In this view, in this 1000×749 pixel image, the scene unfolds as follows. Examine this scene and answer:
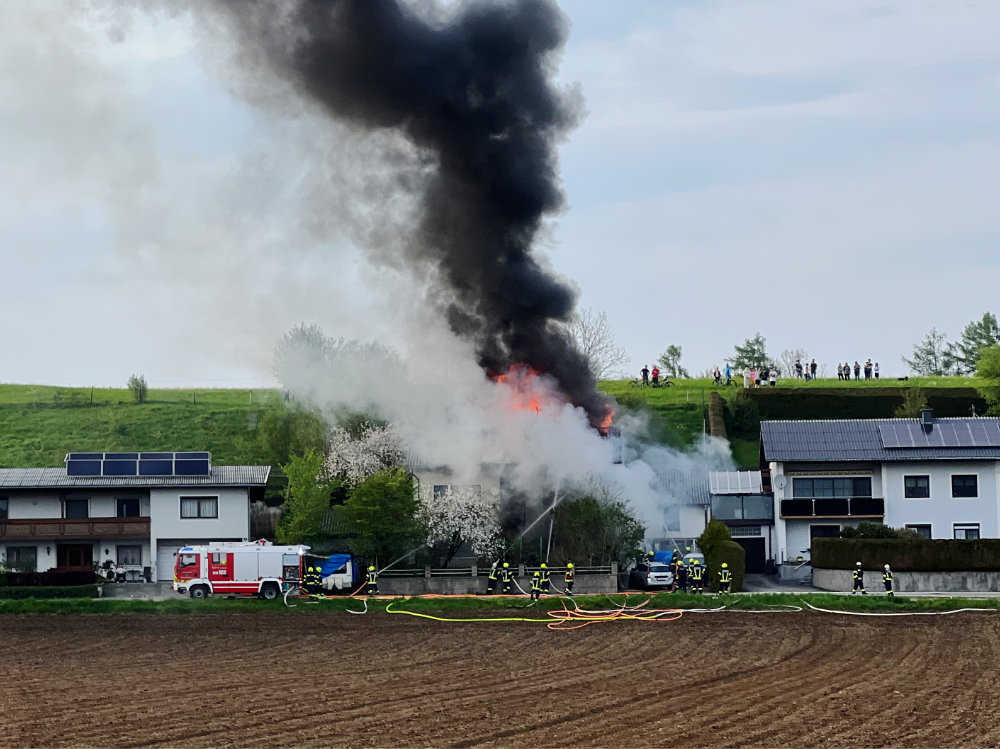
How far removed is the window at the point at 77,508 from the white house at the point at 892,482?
3654cm

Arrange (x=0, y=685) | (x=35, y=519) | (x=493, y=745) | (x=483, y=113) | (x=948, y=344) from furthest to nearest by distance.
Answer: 1. (x=948, y=344)
2. (x=35, y=519)
3. (x=483, y=113)
4. (x=0, y=685)
5. (x=493, y=745)

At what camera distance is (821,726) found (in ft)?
76.3

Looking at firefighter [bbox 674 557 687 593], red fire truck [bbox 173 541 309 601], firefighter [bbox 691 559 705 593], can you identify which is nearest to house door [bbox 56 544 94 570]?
red fire truck [bbox 173 541 309 601]

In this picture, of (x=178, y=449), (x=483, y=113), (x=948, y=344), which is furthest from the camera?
(x=948, y=344)

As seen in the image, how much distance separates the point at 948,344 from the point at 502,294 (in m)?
106

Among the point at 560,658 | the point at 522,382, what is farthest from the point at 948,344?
the point at 560,658

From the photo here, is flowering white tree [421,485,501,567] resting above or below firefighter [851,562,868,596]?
above

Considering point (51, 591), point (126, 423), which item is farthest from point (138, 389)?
point (51, 591)

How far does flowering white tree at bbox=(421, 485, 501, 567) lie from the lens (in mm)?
59562

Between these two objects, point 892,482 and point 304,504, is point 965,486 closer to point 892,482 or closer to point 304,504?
point 892,482

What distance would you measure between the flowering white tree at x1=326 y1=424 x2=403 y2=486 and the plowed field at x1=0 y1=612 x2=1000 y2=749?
101 ft

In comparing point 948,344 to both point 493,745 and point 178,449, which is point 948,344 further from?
point 493,745

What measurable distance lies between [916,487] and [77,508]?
44789 mm

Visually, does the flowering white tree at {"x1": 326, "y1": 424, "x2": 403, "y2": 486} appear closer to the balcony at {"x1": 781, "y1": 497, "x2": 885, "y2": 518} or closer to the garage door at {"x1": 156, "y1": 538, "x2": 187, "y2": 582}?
the garage door at {"x1": 156, "y1": 538, "x2": 187, "y2": 582}
